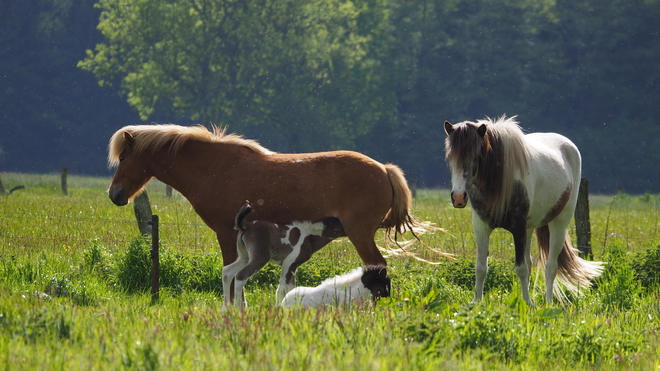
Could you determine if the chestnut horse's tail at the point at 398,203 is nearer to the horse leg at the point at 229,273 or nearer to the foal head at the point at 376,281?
the foal head at the point at 376,281

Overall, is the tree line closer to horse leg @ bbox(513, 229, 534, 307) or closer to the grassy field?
the grassy field

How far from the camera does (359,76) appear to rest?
47969 millimetres

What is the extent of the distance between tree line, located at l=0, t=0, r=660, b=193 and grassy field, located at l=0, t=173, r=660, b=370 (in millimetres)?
34646

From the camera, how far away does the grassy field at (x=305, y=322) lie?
466 cm

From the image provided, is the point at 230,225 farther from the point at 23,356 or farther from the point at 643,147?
the point at 643,147

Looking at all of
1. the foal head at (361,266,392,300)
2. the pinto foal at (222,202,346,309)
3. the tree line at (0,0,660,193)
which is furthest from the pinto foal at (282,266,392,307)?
the tree line at (0,0,660,193)

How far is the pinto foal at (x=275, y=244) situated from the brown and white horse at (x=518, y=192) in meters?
1.55

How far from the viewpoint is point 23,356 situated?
459cm

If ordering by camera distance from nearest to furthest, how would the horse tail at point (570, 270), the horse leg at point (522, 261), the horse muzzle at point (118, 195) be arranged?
the horse leg at point (522, 261), the horse muzzle at point (118, 195), the horse tail at point (570, 270)

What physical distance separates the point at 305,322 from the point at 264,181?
3090 mm

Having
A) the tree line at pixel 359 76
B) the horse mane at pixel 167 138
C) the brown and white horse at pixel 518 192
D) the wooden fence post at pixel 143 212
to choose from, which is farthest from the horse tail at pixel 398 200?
the tree line at pixel 359 76

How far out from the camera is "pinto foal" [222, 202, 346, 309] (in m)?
7.84

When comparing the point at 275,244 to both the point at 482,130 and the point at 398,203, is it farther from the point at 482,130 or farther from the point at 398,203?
the point at 482,130

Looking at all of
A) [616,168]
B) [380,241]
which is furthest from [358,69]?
[380,241]
